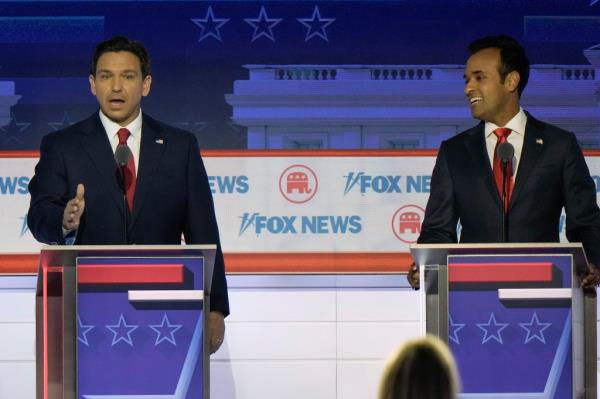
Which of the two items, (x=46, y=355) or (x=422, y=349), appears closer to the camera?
(x=422, y=349)

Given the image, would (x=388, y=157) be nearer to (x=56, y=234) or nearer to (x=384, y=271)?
(x=384, y=271)

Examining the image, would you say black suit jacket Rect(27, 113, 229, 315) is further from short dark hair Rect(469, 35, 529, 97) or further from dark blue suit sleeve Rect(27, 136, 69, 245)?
short dark hair Rect(469, 35, 529, 97)

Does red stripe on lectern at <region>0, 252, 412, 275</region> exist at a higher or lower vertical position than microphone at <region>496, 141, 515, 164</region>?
lower

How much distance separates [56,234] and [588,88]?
3.31 metres

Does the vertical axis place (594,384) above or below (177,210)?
below

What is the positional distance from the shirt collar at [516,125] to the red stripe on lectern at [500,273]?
833mm

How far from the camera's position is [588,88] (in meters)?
5.79

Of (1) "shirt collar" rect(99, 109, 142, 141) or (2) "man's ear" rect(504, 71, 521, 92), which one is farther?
(2) "man's ear" rect(504, 71, 521, 92)

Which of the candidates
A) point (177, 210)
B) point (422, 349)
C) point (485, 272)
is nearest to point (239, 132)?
point (177, 210)

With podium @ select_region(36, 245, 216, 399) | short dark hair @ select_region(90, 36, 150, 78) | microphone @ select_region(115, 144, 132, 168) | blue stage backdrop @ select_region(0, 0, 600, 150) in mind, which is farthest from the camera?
blue stage backdrop @ select_region(0, 0, 600, 150)

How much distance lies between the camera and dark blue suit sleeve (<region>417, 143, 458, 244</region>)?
376cm

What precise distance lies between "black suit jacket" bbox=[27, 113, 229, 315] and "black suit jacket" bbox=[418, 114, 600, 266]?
0.74 m

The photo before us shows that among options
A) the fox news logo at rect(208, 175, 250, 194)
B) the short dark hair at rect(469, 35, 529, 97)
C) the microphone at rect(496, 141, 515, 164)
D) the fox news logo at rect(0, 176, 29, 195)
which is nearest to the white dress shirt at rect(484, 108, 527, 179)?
the short dark hair at rect(469, 35, 529, 97)

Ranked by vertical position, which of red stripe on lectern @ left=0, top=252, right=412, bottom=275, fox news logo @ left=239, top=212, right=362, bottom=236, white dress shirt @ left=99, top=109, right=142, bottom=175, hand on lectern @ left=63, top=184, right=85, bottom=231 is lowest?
red stripe on lectern @ left=0, top=252, right=412, bottom=275
